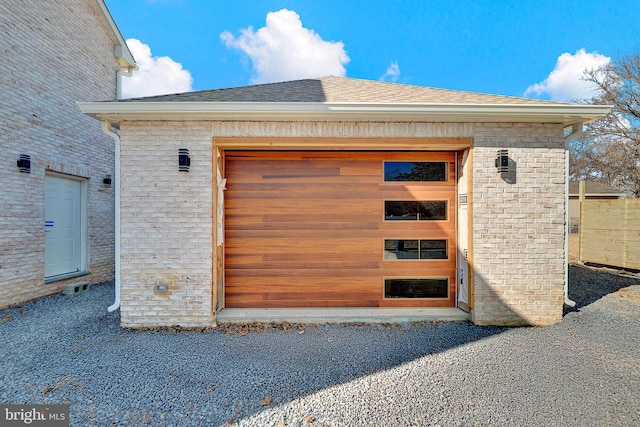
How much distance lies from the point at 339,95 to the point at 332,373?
353cm

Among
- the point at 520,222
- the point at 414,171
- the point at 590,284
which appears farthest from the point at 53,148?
the point at 590,284

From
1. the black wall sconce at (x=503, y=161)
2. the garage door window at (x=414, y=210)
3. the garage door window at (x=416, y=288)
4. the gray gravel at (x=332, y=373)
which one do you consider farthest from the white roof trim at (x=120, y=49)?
the black wall sconce at (x=503, y=161)

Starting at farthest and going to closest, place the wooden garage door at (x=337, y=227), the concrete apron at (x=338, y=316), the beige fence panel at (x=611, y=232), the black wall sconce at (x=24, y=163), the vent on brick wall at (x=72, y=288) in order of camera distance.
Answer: the beige fence panel at (x=611, y=232) → the vent on brick wall at (x=72, y=288) → the black wall sconce at (x=24, y=163) → the wooden garage door at (x=337, y=227) → the concrete apron at (x=338, y=316)

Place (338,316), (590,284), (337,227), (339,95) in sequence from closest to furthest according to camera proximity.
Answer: (338,316) → (339,95) → (337,227) → (590,284)

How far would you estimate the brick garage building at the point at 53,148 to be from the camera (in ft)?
15.6

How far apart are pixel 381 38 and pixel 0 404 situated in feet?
37.7

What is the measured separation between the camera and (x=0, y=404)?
7.64ft

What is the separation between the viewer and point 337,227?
4.25m

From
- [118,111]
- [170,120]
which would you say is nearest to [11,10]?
[118,111]

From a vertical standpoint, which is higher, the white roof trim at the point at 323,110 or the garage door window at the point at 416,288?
the white roof trim at the point at 323,110

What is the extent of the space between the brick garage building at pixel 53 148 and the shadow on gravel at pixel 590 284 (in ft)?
29.0

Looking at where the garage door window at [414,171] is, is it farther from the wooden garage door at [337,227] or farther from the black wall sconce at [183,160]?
the black wall sconce at [183,160]

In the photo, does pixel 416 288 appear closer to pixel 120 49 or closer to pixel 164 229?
pixel 164 229

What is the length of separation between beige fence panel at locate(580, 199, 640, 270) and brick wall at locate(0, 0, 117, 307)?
12.0 meters
